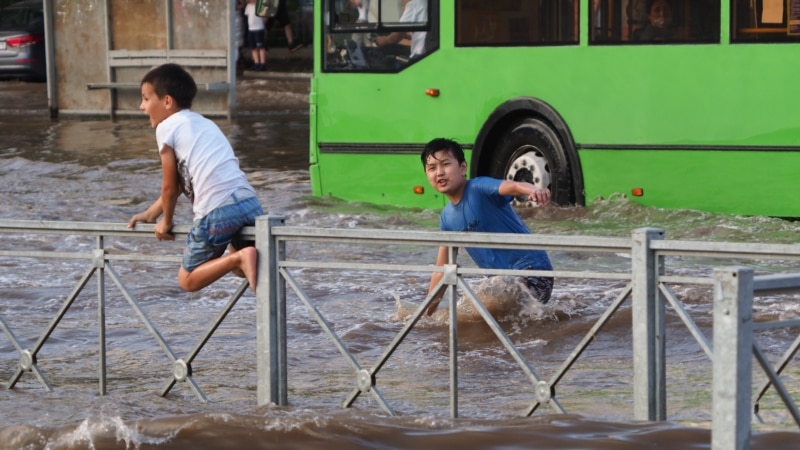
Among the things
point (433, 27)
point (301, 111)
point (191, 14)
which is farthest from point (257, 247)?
point (301, 111)

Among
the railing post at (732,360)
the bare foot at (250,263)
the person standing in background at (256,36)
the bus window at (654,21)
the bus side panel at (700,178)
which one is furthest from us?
the person standing in background at (256,36)

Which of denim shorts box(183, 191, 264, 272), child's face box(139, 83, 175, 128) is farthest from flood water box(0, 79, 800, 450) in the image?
child's face box(139, 83, 175, 128)

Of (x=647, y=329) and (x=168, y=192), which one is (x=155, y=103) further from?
(x=647, y=329)

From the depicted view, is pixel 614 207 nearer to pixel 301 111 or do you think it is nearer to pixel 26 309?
pixel 26 309

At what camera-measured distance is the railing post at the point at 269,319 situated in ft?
20.3

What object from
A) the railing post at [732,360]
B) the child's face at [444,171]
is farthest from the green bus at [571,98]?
the railing post at [732,360]

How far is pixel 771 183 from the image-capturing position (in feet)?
37.6

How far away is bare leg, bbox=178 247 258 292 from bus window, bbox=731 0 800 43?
19.4ft

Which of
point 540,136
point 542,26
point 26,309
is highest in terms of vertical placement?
point 542,26

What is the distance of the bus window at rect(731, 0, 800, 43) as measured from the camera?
11141 millimetres

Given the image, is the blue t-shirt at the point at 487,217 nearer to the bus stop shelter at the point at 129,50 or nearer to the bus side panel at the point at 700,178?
the bus side panel at the point at 700,178

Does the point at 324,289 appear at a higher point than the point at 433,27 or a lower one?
lower

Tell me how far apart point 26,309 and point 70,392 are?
2.98m

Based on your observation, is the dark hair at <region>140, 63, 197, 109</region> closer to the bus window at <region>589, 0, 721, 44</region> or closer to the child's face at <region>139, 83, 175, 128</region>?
the child's face at <region>139, 83, 175, 128</region>
